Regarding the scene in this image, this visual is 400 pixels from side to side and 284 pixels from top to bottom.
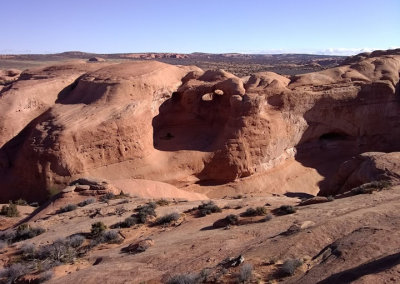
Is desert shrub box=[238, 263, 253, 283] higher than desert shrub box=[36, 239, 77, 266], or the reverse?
desert shrub box=[238, 263, 253, 283]

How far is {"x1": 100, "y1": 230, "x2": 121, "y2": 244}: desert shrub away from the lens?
10.2 metres

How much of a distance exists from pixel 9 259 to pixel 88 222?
2.44 metres

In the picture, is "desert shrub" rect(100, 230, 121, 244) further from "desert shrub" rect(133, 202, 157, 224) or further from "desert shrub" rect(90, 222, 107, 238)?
"desert shrub" rect(133, 202, 157, 224)

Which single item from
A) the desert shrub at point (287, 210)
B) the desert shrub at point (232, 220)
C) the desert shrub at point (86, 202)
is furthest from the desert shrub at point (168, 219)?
the desert shrub at point (86, 202)

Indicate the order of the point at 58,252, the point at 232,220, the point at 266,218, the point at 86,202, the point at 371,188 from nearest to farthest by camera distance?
the point at 58,252
the point at 266,218
the point at 232,220
the point at 371,188
the point at 86,202

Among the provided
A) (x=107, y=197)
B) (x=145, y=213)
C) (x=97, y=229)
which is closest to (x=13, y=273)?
(x=97, y=229)

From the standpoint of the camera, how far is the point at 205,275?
6652mm

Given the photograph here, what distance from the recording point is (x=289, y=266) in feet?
20.5

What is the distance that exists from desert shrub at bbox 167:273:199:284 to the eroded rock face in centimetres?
1150

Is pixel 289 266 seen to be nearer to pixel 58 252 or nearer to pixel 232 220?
pixel 232 220

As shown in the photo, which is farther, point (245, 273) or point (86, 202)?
point (86, 202)

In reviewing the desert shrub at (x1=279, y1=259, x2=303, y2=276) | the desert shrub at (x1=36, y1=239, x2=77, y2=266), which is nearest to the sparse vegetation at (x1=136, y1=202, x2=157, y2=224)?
the desert shrub at (x1=36, y1=239, x2=77, y2=266)

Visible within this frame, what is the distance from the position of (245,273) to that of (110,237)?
16.2 ft

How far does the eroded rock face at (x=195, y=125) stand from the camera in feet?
59.3
